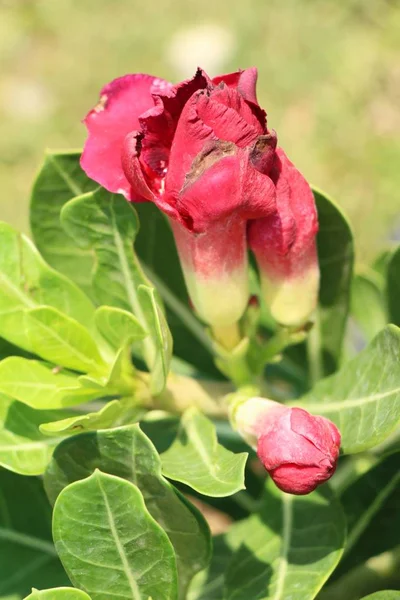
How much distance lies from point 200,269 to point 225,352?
18cm

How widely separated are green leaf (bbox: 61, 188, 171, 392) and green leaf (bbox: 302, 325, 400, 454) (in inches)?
10.1

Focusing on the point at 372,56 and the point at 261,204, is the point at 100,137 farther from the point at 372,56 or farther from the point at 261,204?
the point at 372,56

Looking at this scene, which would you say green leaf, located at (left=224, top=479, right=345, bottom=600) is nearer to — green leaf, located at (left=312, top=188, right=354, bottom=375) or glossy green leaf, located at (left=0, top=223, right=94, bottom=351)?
green leaf, located at (left=312, top=188, right=354, bottom=375)

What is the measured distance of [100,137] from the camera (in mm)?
1044

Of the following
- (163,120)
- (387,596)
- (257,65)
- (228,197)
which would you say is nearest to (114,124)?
(163,120)

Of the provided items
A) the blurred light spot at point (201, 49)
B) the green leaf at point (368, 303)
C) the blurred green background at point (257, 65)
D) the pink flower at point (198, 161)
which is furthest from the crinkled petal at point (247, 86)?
the blurred light spot at point (201, 49)

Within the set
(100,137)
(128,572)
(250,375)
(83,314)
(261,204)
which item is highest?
(100,137)

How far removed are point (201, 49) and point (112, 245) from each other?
358 cm

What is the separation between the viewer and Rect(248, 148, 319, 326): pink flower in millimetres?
1014

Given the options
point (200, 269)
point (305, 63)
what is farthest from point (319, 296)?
point (305, 63)

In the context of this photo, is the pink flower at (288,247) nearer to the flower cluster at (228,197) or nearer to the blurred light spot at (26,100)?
the flower cluster at (228,197)

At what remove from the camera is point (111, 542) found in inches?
36.8

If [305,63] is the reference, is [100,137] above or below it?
below

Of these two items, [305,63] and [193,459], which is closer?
[193,459]
